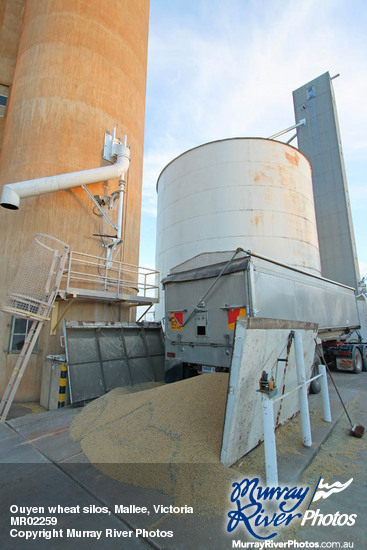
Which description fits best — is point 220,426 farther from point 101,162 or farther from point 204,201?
point 204,201

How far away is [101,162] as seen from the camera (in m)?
9.84

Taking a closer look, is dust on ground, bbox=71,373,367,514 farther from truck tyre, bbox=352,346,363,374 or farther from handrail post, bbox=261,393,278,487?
truck tyre, bbox=352,346,363,374

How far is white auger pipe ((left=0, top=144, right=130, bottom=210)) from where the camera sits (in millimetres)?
7570

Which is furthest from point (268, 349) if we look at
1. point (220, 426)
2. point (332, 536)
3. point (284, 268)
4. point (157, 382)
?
point (157, 382)

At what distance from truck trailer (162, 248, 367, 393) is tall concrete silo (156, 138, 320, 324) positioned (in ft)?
24.8

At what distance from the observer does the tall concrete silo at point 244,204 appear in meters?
15.8

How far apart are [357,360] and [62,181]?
42.5 feet

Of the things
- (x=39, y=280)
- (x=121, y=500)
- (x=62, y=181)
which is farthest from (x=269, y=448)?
(x=62, y=181)

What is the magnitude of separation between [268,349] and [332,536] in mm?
1709

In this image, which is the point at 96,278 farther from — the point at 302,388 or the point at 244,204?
the point at 244,204

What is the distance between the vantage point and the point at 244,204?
1598cm

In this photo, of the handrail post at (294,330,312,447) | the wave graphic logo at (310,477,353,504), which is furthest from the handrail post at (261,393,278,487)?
the handrail post at (294,330,312,447)

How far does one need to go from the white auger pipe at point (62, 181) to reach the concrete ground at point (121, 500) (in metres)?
6.07

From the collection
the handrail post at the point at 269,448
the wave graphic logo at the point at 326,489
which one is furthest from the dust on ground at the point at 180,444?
the handrail post at the point at 269,448
